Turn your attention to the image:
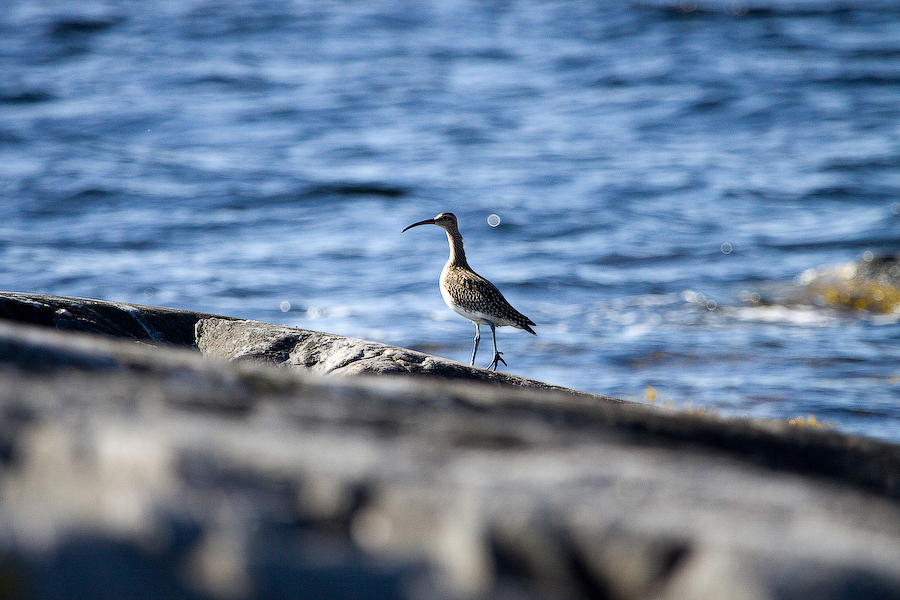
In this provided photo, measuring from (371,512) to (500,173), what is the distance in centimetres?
2042

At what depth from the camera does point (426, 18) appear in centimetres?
3659

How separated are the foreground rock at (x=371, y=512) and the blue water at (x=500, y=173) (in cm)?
835

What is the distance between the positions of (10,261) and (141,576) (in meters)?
14.9

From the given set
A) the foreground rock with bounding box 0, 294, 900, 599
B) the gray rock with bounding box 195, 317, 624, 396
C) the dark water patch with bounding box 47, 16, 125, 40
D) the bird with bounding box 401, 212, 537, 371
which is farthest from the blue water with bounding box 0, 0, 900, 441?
the foreground rock with bounding box 0, 294, 900, 599

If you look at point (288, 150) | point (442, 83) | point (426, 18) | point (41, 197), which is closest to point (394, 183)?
point (288, 150)

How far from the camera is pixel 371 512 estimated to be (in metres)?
1.39

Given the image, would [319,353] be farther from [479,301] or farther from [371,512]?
[479,301]

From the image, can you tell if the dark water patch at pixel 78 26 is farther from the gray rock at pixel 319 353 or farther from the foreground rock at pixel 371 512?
the foreground rock at pixel 371 512

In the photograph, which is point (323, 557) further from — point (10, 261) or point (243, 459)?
point (10, 261)

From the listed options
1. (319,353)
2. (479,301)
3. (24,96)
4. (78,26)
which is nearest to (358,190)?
(479,301)

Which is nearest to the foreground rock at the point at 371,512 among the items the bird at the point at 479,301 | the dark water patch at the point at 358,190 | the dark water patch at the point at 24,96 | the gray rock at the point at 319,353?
the gray rock at the point at 319,353

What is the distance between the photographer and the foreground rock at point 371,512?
4.21 ft

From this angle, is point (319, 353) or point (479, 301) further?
point (479, 301)

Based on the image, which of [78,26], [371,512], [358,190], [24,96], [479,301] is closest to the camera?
[371,512]
